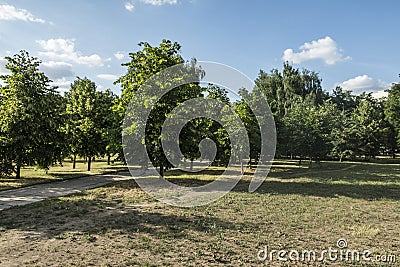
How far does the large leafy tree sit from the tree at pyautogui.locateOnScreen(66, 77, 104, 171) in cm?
435

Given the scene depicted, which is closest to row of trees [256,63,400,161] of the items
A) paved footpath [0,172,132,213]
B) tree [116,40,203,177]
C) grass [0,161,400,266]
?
tree [116,40,203,177]

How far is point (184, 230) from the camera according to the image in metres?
8.13

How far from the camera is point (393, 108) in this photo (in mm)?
48812

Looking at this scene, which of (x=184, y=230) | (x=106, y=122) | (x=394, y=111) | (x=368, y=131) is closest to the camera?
(x=184, y=230)

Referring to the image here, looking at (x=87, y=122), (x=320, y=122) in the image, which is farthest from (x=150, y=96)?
(x=320, y=122)

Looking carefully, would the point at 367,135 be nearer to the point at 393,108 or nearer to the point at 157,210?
the point at 393,108

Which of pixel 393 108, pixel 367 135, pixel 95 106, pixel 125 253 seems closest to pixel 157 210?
pixel 125 253

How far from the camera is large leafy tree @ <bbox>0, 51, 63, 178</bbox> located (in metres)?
15.5

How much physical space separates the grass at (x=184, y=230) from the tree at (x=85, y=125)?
952 cm

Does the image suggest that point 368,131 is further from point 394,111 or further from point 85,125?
point 85,125

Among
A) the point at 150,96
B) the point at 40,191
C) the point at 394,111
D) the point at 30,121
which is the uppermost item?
the point at 394,111

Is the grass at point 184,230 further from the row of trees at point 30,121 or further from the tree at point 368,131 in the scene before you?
the tree at point 368,131

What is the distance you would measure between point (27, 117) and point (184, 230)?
11.5 metres

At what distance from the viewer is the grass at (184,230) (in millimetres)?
6211
